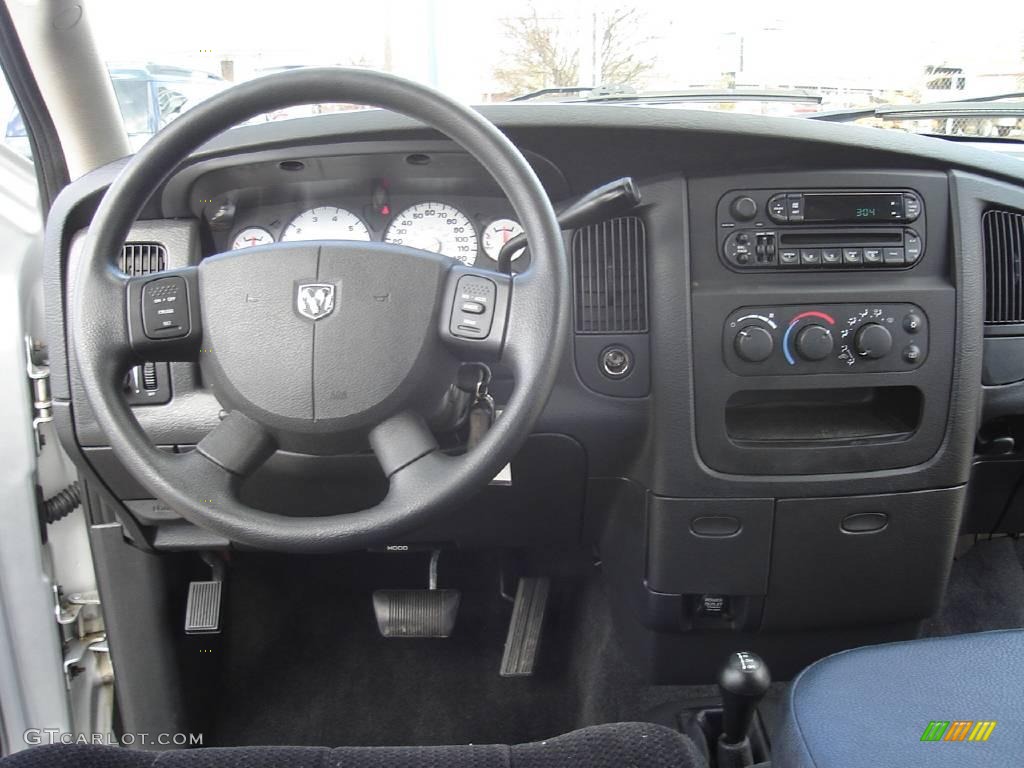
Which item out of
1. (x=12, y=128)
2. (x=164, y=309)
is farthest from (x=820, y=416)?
(x=12, y=128)

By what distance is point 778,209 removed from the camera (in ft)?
4.18

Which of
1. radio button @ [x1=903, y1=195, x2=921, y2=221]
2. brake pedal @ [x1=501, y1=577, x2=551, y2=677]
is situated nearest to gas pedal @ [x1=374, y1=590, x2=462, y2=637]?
brake pedal @ [x1=501, y1=577, x2=551, y2=677]

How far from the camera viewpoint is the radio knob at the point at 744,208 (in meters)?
1.27

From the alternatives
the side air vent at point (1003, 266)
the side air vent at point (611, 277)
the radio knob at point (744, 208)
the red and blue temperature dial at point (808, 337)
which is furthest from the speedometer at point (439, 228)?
the side air vent at point (1003, 266)

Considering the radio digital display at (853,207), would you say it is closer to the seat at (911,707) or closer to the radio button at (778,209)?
the radio button at (778,209)

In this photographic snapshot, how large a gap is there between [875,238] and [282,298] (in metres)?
0.94

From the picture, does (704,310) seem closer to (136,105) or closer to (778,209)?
(778,209)

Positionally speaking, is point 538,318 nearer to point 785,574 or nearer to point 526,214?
point 526,214

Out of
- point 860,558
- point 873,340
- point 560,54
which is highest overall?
point 560,54

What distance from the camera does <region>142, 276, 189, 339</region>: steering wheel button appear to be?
99 cm

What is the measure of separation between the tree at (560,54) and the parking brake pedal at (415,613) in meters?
1.03

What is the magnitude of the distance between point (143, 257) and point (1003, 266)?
4.74 feet

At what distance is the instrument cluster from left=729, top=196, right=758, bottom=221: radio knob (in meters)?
0.35

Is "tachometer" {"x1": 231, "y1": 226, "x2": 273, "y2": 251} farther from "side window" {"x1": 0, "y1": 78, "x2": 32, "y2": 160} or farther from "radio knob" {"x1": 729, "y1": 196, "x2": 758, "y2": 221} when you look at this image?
"radio knob" {"x1": 729, "y1": 196, "x2": 758, "y2": 221}
